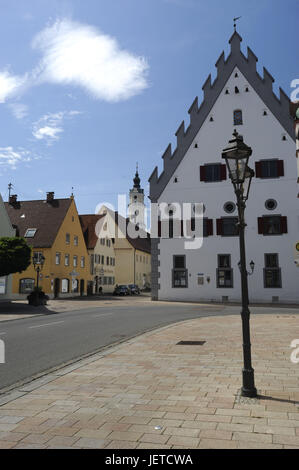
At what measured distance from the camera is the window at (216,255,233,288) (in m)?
35.4

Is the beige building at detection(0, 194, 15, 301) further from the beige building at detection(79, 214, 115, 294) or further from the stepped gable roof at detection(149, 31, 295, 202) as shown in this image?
the beige building at detection(79, 214, 115, 294)

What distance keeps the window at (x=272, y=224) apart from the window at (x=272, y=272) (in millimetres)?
1882

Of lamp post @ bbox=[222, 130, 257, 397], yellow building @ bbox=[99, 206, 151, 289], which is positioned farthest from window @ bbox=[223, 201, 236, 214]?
yellow building @ bbox=[99, 206, 151, 289]

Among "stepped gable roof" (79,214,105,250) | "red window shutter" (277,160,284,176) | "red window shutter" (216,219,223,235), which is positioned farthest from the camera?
"stepped gable roof" (79,214,105,250)

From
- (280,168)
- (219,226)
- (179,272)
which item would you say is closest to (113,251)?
(179,272)

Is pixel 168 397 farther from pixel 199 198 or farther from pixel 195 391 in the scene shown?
pixel 199 198

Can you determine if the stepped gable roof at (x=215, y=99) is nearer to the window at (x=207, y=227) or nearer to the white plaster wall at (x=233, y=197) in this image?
the white plaster wall at (x=233, y=197)

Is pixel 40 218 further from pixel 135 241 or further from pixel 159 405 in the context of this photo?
pixel 159 405

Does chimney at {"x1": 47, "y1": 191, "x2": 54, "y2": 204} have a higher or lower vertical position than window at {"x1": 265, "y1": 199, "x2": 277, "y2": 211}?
higher

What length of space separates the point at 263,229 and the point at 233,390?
29.7m

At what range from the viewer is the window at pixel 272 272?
1350 inches

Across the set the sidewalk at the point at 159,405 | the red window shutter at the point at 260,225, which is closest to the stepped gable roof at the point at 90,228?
the red window shutter at the point at 260,225

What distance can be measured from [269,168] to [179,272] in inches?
455

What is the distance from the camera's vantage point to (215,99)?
37.3 m
